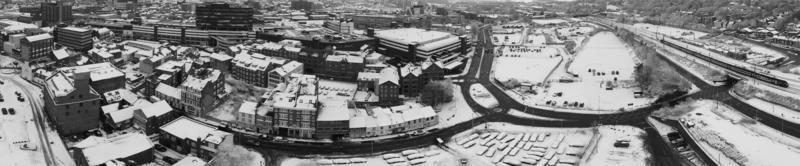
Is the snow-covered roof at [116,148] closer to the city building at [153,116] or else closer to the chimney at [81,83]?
the city building at [153,116]

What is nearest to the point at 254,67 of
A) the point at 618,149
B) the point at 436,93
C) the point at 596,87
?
the point at 436,93

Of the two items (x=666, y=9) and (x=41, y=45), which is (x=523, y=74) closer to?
(x=41, y=45)

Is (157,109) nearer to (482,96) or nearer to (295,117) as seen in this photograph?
(295,117)

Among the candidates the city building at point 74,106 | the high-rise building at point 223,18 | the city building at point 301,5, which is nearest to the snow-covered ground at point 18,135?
the city building at point 74,106

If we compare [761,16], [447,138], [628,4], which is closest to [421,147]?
[447,138]

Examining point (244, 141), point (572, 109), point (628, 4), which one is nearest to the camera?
point (244, 141)

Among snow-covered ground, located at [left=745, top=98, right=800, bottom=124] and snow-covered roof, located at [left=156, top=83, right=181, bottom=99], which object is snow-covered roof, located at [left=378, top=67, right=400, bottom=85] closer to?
snow-covered roof, located at [left=156, top=83, right=181, bottom=99]
